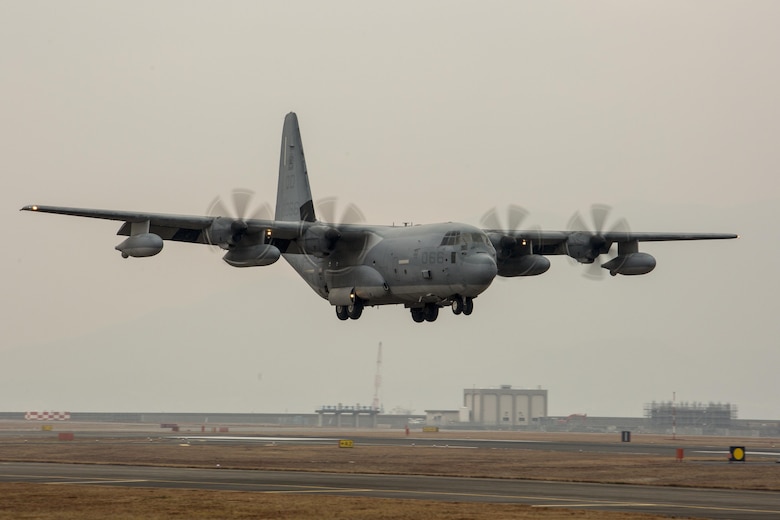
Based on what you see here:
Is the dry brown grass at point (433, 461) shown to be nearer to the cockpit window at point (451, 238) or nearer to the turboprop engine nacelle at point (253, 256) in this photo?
the turboprop engine nacelle at point (253, 256)

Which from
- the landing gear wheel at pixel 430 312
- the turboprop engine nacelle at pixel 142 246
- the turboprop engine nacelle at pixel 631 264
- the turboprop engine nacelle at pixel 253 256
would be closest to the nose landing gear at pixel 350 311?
the landing gear wheel at pixel 430 312

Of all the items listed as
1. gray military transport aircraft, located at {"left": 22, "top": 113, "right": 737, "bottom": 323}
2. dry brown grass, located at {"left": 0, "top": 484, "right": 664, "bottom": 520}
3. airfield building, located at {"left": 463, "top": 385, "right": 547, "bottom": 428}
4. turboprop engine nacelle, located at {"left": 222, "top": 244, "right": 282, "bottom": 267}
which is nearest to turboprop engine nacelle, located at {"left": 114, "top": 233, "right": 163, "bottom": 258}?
gray military transport aircraft, located at {"left": 22, "top": 113, "right": 737, "bottom": 323}

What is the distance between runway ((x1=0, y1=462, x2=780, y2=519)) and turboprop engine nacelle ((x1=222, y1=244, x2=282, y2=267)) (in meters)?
11.6

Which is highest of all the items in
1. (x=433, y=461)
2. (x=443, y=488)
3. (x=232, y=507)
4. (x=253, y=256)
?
(x=253, y=256)

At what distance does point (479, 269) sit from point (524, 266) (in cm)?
1336

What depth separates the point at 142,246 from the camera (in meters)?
55.5

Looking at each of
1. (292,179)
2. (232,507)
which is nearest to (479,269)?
(292,179)

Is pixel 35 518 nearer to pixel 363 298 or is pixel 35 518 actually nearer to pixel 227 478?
pixel 227 478

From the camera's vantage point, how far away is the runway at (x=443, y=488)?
36.9 metres

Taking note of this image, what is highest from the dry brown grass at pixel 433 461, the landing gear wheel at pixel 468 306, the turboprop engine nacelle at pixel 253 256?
the turboprop engine nacelle at pixel 253 256

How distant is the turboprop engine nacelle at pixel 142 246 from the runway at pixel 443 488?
10907 millimetres

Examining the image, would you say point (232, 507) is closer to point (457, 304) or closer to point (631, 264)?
point (457, 304)

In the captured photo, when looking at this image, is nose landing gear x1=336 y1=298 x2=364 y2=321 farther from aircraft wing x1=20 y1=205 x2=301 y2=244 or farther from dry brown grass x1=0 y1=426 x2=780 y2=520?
dry brown grass x1=0 y1=426 x2=780 y2=520

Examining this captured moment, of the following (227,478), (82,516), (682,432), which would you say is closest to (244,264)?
(227,478)
